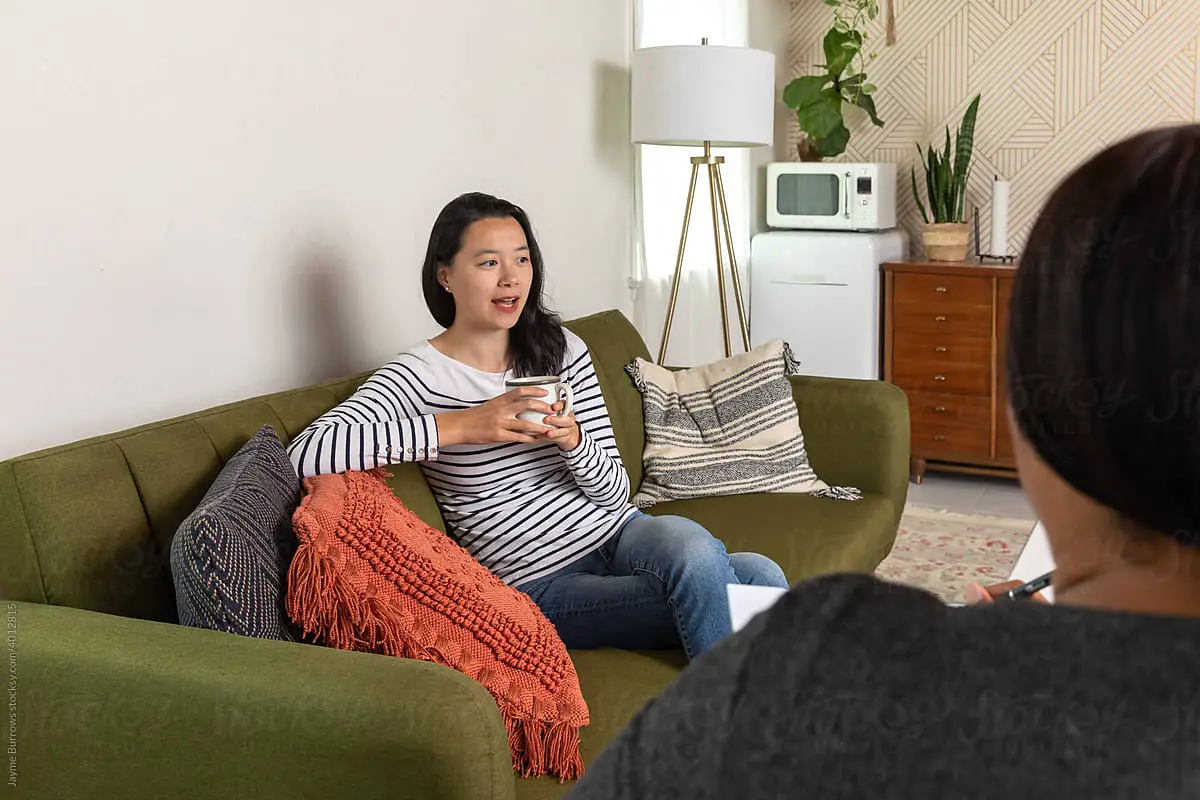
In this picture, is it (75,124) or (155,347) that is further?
(155,347)

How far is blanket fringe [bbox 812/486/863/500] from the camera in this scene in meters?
2.74

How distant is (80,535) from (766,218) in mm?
3654

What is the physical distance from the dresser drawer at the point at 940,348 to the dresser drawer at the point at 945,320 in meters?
0.01

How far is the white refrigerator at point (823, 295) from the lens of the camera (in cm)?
443

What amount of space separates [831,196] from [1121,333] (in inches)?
166

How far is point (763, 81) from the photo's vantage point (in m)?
3.51

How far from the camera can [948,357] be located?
173 inches

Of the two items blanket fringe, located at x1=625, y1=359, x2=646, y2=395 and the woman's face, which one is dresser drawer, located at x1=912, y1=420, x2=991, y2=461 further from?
the woman's face

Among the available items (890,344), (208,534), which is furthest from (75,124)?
(890,344)

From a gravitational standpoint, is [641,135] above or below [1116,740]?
above

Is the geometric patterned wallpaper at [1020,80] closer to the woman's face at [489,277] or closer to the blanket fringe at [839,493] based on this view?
the blanket fringe at [839,493]

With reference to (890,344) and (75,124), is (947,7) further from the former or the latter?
(75,124)

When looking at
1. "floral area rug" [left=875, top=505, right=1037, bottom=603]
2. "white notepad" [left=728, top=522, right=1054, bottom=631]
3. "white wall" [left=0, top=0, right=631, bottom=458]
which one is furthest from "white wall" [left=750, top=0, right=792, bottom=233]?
"white notepad" [left=728, top=522, right=1054, bottom=631]

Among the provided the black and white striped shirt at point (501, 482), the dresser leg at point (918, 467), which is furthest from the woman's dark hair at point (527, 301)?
the dresser leg at point (918, 467)
